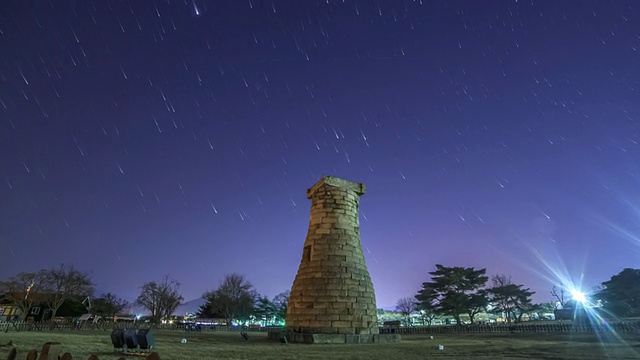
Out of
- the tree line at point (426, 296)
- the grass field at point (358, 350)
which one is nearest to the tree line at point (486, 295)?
the tree line at point (426, 296)

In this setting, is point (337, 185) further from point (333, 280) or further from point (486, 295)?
point (486, 295)

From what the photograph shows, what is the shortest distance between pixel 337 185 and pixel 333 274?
571 cm

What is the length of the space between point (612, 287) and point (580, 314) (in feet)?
17.4

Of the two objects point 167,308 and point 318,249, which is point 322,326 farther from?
point 167,308

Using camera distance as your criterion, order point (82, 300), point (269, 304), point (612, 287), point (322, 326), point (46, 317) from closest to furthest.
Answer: point (322, 326)
point (612, 287)
point (46, 317)
point (82, 300)
point (269, 304)

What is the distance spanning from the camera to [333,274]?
21656 millimetres

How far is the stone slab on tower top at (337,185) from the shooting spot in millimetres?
23766

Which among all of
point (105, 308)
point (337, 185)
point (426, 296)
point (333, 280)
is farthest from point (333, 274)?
point (105, 308)

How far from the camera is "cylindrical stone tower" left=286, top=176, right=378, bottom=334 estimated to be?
68.2ft

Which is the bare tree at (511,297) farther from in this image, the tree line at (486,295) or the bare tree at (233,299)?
the bare tree at (233,299)

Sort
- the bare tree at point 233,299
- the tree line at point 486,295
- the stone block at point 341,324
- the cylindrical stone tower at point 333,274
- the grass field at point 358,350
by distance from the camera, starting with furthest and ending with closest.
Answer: the bare tree at point 233,299 → the tree line at point 486,295 → the cylindrical stone tower at point 333,274 → the stone block at point 341,324 → the grass field at point 358,350

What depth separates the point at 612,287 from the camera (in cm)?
4753

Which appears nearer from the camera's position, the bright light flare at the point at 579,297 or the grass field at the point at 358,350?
the grass field at the point at 358,350

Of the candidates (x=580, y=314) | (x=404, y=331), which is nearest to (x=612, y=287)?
(x=580, y=314)
